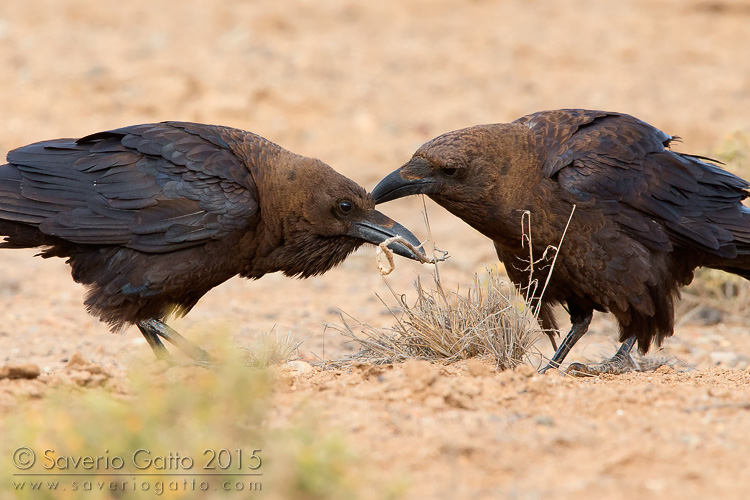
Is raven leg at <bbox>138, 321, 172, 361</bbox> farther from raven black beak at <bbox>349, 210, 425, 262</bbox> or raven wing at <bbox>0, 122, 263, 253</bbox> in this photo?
raven black beak at <bbox>349, 210, 425, 262</bbox>

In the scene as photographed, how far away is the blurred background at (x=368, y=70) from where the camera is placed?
12.0 metres

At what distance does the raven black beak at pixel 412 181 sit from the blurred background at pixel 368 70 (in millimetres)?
3878

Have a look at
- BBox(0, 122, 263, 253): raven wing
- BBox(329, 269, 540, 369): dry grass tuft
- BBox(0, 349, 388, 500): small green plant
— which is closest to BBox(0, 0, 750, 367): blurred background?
BBox(0, 122, 263, 253): raven wing

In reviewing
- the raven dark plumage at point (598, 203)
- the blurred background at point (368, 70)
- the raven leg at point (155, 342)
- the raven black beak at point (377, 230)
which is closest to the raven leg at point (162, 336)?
the raven leg at point (155, 342)

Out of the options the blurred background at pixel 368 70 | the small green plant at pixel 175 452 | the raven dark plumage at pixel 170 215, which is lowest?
the small green plant at pixel 175 452

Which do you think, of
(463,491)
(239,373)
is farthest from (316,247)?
(463,491)

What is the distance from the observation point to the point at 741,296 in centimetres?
758

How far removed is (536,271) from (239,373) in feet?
9.49

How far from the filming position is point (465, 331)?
5.09m

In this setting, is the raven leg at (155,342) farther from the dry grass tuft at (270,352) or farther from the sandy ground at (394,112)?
the dry grass tuft at (270,352)

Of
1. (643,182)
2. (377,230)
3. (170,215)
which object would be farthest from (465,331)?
(170,215)

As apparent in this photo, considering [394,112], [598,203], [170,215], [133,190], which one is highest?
[394,112]

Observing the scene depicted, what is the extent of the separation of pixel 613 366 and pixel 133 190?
324 centimetres

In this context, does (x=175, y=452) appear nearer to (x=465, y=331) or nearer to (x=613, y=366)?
(x=465, y=331)
